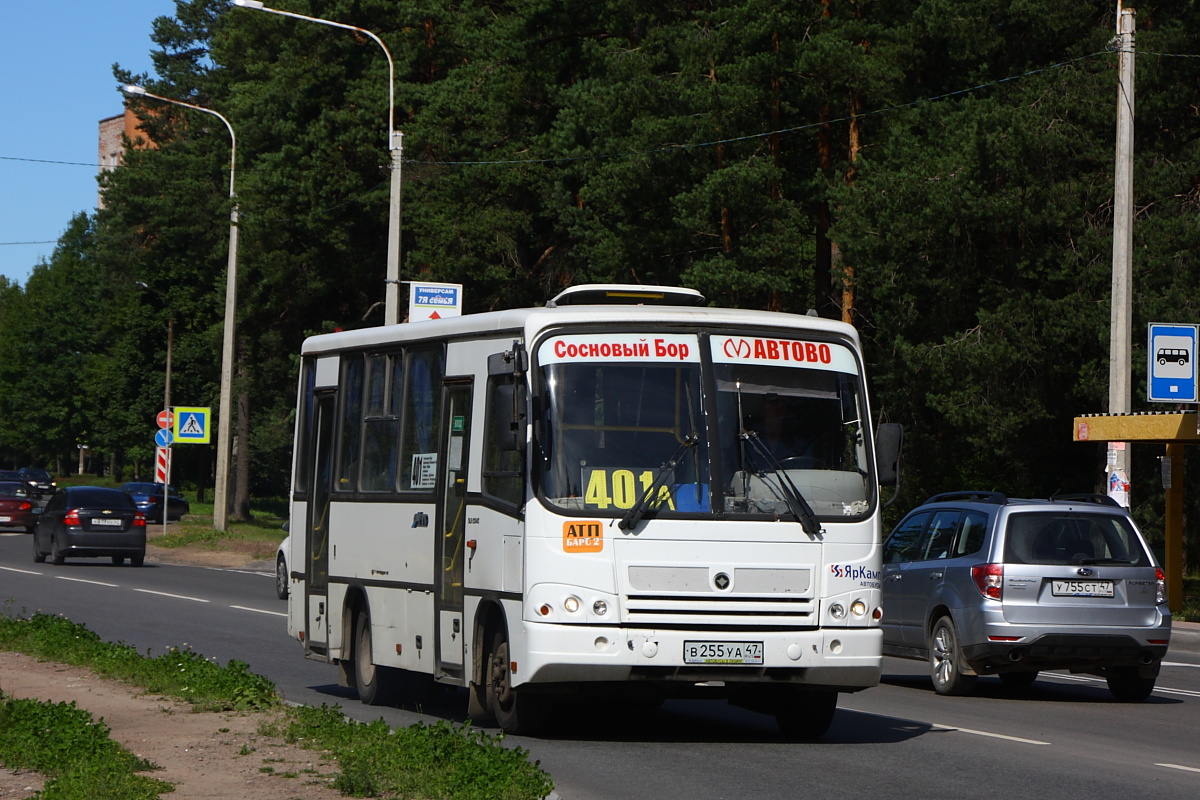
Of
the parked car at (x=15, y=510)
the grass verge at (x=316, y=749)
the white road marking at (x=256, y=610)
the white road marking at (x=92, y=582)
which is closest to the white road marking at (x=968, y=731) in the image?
the grass verge at (x=316, y=749)

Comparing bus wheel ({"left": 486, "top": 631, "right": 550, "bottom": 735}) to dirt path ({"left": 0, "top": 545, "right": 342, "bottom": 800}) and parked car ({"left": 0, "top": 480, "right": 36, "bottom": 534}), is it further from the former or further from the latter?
parked car ({"left": 0, "top": 480, "right": 36, "bottom": 534})

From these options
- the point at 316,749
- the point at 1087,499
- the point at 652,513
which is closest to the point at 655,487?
the point at 652,513

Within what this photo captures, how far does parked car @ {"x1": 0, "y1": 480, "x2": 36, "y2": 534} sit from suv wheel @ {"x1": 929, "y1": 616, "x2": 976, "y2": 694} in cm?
4721

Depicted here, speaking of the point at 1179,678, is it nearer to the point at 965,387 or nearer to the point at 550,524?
the point at 550,524

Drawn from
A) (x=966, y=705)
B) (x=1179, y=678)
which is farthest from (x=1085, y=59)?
(x=966, y=705)

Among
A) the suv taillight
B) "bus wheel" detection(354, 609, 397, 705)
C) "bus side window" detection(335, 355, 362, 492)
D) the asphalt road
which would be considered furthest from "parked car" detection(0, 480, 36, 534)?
the suv taillight

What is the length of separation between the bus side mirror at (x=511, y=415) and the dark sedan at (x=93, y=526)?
27.6 m

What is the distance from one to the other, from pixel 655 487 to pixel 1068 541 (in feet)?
18.4

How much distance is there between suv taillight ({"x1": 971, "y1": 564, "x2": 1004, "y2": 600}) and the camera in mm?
15227

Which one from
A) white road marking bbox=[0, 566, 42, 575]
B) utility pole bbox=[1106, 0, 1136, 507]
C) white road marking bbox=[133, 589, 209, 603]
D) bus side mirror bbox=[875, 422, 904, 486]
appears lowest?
white road marking bbox=[0, 566, 42, 575]

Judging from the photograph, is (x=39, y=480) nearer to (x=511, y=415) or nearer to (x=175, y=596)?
(x=175, y=596)

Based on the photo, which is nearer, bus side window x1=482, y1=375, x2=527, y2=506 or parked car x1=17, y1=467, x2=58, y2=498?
bus side window x1=482, y1=375, x2=527, y2=506

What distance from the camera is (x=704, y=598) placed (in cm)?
1119

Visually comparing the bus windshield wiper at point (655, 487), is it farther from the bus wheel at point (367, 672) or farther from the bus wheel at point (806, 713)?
the bus wheel at point (367, 672)
